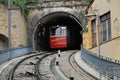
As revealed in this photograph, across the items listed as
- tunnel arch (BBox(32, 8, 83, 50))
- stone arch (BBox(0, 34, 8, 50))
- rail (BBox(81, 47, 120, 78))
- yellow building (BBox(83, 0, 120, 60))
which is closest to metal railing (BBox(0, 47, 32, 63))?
stone arch (BBox(0, 34, 8, 50))

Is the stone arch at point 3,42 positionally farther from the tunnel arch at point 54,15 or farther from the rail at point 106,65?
the rail at point 106,65

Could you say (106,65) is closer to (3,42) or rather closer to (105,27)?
(105,27)

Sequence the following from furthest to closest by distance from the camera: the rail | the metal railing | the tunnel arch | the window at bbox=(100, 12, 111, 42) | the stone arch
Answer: the tunnel arch < the stone arch < the metal railing < the window at bbox=(100, 12, 111, 42) < the rail

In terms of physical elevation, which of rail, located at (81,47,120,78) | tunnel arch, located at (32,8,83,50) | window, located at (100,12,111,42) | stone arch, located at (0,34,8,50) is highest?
tunnel arch, located at (32,8,83,50)

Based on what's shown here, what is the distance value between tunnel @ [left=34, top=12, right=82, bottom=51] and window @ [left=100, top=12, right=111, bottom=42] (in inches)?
596

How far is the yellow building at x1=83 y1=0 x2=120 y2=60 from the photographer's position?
25750 mm

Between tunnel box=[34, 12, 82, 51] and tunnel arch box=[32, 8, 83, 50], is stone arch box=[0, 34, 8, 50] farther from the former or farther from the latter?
tunnel box=[34, 12, 82, 51]

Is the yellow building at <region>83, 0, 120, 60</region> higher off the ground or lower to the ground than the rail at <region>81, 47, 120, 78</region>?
higher

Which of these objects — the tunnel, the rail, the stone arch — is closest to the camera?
the rail

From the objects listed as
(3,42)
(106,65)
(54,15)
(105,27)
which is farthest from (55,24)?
(106,65)

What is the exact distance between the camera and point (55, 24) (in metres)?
54.7

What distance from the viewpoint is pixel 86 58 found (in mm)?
27750

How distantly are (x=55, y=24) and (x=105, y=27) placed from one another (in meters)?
25.6

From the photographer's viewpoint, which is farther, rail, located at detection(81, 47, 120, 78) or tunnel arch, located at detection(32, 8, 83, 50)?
tunnel arch, located at detection(32, 8, 83, 50)
